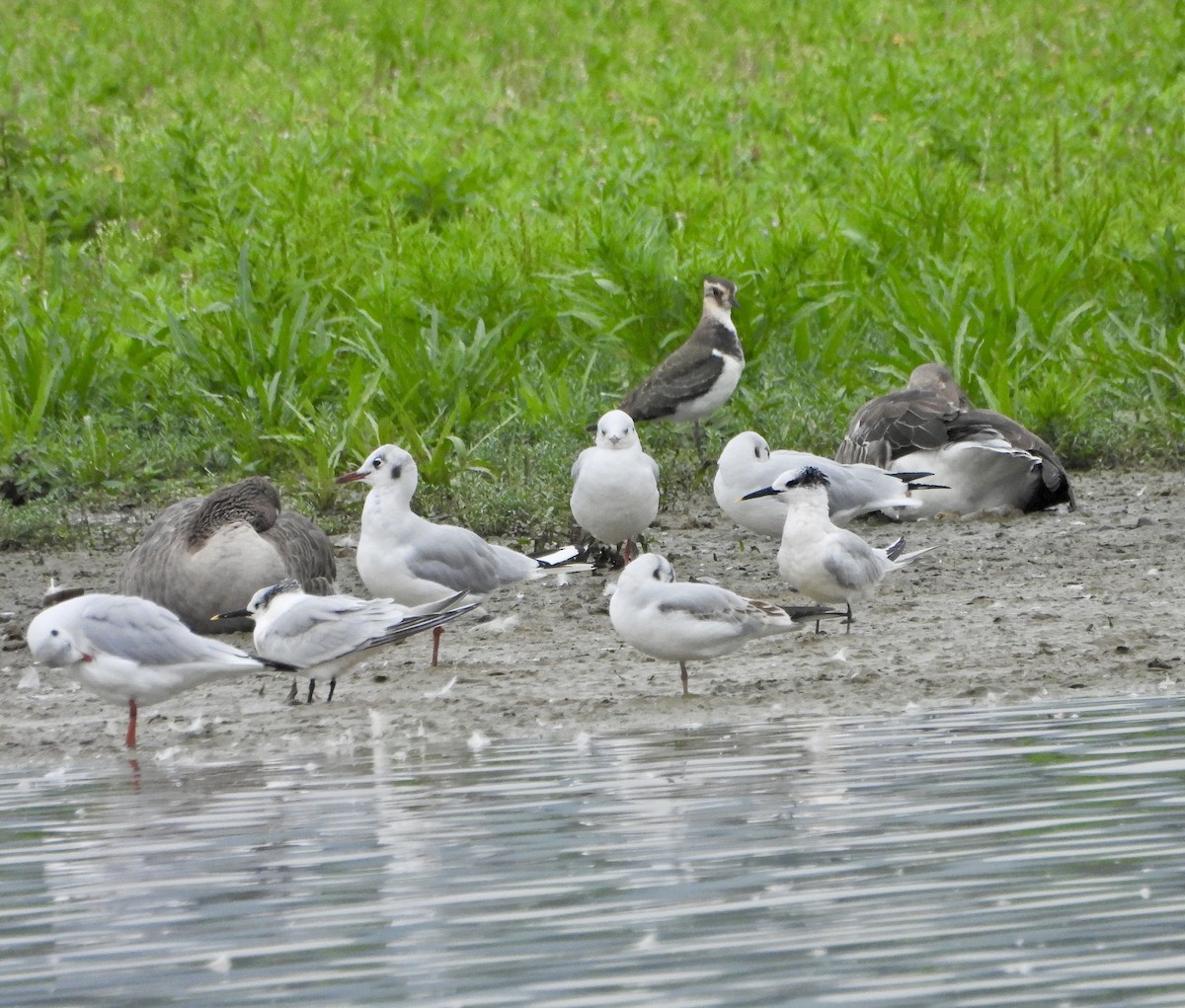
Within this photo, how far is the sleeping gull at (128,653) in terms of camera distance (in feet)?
21.2

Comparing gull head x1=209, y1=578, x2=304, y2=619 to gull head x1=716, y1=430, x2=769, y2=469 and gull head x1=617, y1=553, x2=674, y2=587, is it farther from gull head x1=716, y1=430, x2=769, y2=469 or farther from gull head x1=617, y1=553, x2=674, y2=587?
gull head x1=716, y1=430, x2=769, y2=469

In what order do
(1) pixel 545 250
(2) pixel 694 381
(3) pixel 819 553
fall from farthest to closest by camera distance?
(1) pixel 545 250 → (2) pixel 694 381 → (3) pixel 819 553

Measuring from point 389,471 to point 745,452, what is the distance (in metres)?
1.76

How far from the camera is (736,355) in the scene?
37.5 feet

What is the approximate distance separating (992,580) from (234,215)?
8060 mm

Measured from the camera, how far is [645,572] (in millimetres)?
6922

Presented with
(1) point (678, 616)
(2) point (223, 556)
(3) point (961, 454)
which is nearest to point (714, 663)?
(1) point (678, 616)

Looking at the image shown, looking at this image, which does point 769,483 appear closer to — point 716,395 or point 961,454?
point 961,454

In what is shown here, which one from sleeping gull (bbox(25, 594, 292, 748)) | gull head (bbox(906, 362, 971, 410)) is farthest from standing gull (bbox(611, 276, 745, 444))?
sleeping gull (bbox(25, 594, 292, 748))

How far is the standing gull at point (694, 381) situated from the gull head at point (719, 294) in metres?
0.17

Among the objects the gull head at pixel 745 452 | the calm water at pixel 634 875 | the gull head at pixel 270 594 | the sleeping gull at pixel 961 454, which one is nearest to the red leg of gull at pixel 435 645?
the gull head at pixel 270 594

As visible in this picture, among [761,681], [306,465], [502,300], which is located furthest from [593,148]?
[761,681]

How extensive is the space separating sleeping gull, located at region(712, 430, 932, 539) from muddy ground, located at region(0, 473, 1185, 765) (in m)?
0.27

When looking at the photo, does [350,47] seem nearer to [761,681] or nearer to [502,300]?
[502,300]
